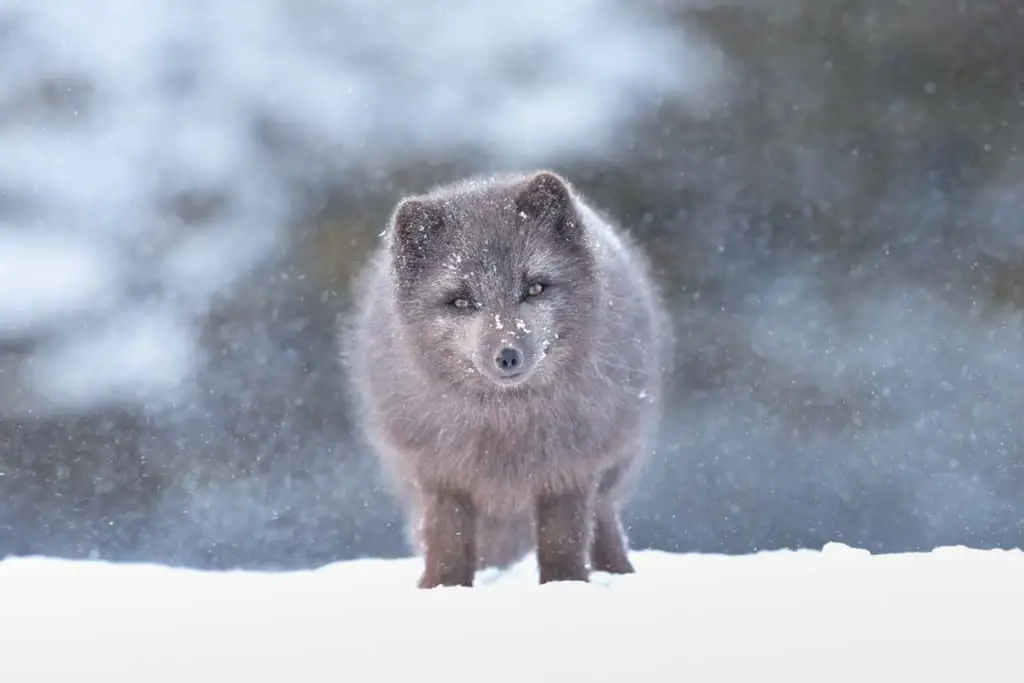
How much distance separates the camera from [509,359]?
12.3 feet

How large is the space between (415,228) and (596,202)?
4.85 metres

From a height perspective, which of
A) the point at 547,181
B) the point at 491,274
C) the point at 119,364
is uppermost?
the point at 119,364

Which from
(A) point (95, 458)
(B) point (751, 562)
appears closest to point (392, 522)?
(A) point (95, 458)

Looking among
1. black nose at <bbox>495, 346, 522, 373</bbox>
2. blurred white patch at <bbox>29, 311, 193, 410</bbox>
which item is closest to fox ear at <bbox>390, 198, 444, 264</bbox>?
black nose at <bbox>495, 346, 522, 373</bbox>

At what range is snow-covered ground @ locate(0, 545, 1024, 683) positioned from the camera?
9.27 ft

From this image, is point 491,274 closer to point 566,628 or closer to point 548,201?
point 548,201

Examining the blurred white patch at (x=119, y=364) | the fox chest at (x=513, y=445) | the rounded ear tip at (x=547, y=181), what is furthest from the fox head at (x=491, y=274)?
the blurred white patch at (x=119, y=364)

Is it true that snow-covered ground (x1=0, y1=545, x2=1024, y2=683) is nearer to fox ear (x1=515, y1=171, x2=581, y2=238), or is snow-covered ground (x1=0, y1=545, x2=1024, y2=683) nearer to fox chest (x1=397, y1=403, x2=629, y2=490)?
fox chest (x1=397, y1=403, x2=629, y2=490)

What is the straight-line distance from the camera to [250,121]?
9.78 meters

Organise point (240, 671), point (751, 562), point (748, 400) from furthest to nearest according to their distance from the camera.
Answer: point (748, 400), point (751, 562), point (240, 671)

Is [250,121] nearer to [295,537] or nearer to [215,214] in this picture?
[215,214]

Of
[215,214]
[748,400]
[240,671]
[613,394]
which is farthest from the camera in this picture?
[215,214]

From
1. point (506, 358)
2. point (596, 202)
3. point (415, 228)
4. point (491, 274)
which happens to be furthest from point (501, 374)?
point (596, 202)

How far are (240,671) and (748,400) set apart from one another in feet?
21.3
